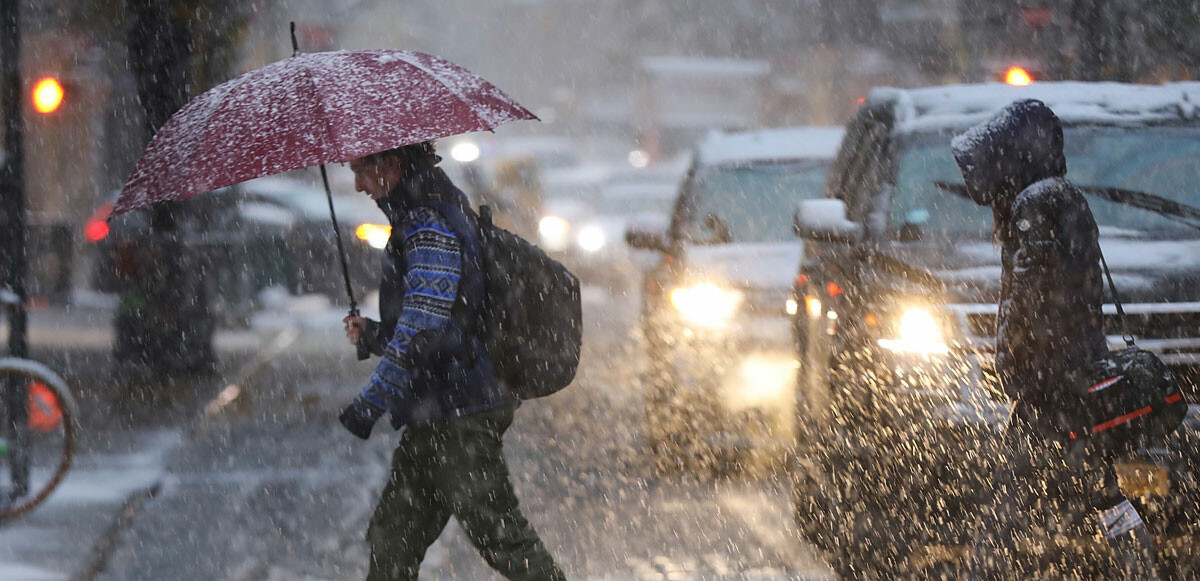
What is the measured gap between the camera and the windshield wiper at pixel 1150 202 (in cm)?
613

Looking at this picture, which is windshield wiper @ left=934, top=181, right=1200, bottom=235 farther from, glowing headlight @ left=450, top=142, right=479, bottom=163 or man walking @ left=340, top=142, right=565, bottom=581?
glowing headlight @ left=450, top=142, right=479, bottom=163

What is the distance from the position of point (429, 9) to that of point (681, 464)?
47.7m

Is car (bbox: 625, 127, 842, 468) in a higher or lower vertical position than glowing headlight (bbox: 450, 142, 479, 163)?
lower

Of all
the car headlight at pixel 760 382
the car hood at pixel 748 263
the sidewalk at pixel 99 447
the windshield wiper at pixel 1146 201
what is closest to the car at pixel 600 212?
the sidewalk at pixel 99 447

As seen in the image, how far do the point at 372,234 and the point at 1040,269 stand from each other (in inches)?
463

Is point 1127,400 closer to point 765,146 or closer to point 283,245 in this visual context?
point 765,146

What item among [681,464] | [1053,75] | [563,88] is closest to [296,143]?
[681,464]

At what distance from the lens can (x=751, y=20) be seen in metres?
43.6

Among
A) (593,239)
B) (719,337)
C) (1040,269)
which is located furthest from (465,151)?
(1040,269)

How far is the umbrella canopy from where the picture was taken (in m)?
4.24

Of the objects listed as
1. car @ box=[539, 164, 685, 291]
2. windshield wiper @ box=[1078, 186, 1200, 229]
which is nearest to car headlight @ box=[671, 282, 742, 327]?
windshield wiper @ box=[1078, 186, 1200, 229]

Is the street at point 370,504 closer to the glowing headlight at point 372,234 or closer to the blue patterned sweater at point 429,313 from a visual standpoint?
the blue patterned sweater at point 429,313

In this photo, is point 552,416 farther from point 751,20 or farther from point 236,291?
point 751,20

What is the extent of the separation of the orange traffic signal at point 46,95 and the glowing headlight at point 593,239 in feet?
62.4
